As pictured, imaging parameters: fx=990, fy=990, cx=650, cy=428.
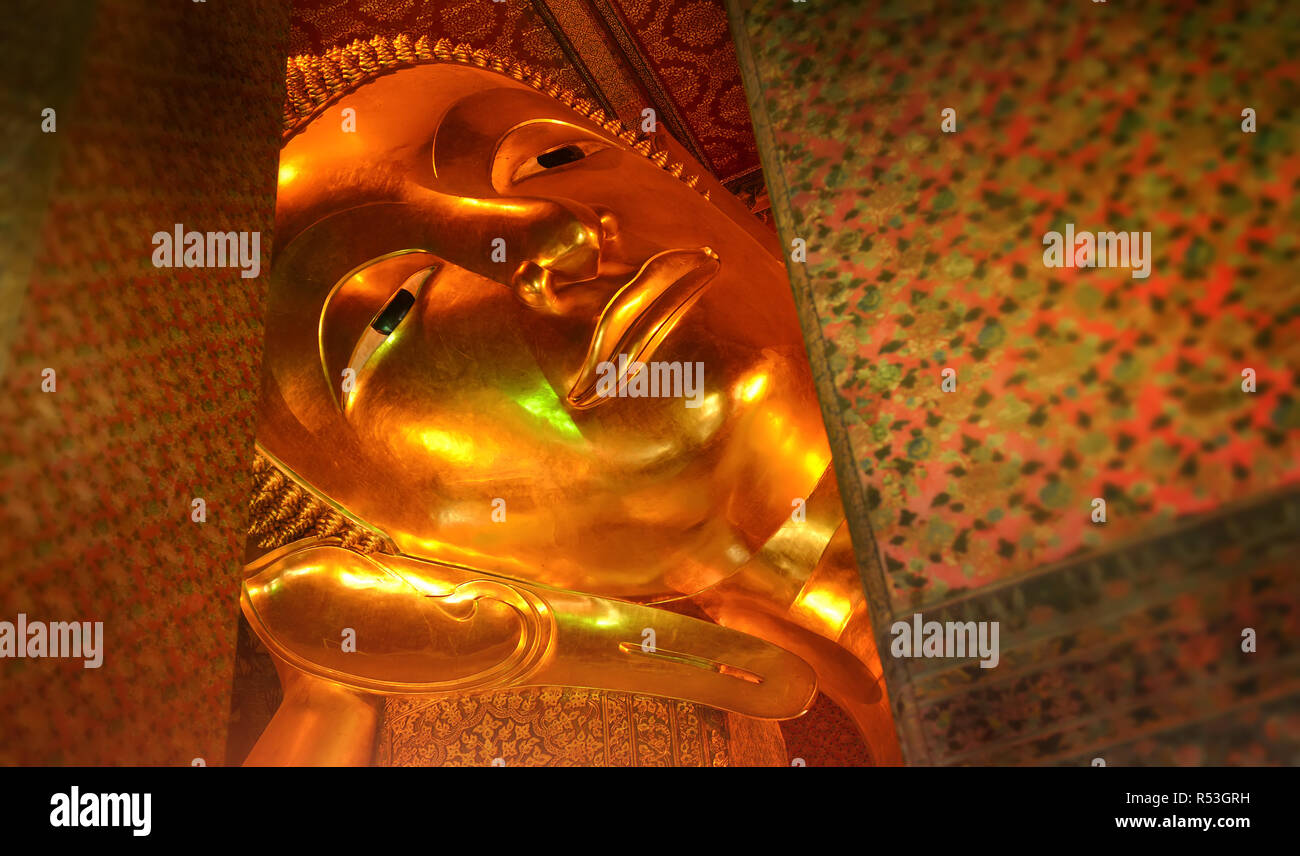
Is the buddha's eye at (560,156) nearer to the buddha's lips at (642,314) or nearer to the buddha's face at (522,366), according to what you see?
the buddha's face at (522,366)

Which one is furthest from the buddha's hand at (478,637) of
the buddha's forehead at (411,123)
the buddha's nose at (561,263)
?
the buddha's forehead at (411,123)

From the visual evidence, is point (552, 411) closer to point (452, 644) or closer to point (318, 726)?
point (452, 644)

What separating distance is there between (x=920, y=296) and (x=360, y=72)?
3.38 ft

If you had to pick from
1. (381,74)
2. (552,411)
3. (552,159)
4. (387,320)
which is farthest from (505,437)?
(381,74)

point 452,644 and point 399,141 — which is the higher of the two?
point 399,141

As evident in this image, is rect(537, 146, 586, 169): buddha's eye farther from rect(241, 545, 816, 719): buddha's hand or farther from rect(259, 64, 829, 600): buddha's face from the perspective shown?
rect(241, 545, 816, 719): buddha's hand

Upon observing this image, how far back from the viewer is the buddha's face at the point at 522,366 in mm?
1185

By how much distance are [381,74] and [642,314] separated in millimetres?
553

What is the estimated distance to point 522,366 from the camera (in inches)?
47.6

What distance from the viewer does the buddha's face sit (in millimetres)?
1185
